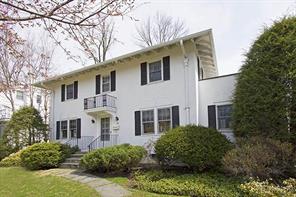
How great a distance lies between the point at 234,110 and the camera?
Result: 1126cm

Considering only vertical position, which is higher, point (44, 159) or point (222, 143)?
point (222, 143)

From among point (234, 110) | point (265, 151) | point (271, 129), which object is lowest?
point (265, 151)

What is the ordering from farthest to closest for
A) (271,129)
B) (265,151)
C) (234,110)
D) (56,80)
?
(56,80) < (234,110) < (271,129) < (265,151)

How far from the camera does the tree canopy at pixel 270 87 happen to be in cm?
968

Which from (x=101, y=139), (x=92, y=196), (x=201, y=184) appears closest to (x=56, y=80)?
(x=101, y=139)

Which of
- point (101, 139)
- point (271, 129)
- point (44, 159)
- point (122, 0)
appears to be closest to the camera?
point (122, 0)

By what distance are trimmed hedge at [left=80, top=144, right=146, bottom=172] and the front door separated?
4.22 metres

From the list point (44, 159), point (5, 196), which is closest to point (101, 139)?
point (44, 159)

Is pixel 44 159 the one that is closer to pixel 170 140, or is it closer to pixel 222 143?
pixel 170 140

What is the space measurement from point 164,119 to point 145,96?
1.72m

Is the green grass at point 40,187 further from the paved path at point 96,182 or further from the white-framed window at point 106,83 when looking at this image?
the white-framed window at point 106,83

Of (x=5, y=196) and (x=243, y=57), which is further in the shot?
(x=243, y=57)

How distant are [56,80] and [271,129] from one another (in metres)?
15.1

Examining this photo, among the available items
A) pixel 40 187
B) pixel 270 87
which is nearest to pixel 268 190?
pixel 270 87
